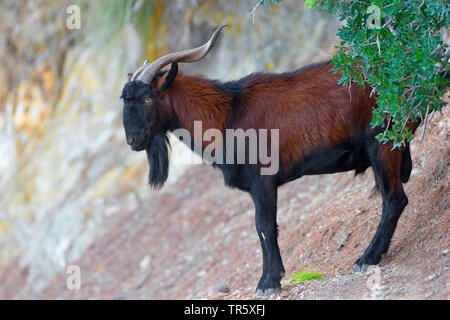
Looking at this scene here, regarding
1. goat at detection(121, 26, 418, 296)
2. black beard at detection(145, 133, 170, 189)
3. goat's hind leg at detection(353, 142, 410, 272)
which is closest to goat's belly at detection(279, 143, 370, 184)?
goat at detection(121, 26, 418, 296)

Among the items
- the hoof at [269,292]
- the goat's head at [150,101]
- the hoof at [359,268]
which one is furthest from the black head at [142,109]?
the hoof at [359,268]

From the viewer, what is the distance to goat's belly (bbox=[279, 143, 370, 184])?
5633mm

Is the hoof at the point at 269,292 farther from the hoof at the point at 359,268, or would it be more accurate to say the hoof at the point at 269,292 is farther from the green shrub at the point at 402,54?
the green shrub at the point at 402,54

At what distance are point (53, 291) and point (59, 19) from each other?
20.6 feet

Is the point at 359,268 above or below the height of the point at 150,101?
below

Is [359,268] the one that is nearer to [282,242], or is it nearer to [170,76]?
[170,76]

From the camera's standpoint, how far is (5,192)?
14.2 metres

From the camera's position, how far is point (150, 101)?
584 cm

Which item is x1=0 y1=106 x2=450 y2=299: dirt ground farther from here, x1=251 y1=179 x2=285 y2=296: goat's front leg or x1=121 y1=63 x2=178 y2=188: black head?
x1=121 y1=63 x2=178 y2=188: black head

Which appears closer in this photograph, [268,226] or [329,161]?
[268,226]

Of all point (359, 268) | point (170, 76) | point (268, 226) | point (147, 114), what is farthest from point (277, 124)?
point (359, 268)

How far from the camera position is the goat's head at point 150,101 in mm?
5785

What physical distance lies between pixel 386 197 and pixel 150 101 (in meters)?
2.16

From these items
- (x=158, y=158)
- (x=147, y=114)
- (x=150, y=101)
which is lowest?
(x=158, y=158)
